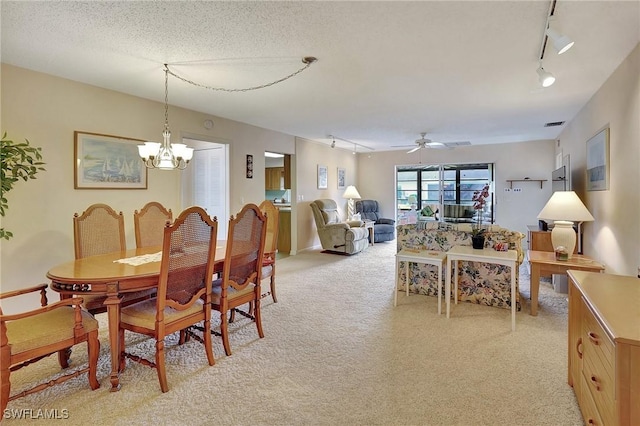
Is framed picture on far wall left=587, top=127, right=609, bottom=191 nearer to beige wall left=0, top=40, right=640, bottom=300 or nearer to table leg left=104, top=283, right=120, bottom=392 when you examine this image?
beige wall left=0, top=40, right=640, bottom=300

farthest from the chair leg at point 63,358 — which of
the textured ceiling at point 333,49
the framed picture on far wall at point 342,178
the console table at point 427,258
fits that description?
the framed picture on far wall at point 342,178

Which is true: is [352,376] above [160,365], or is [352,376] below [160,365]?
below

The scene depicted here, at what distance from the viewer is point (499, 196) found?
7699 mm

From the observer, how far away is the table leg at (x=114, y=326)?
2064 mm

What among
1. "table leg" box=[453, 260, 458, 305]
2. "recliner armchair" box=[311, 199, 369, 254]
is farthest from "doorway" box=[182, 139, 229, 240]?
"table leg" box=[453, 260, 458, 305]

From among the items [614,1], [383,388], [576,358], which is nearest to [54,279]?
[383,388]

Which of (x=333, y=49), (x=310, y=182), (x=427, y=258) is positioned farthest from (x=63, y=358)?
(x=310, y=182)

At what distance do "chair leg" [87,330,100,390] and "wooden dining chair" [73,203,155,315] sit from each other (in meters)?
0.53

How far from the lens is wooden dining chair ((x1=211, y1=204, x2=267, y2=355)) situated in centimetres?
248

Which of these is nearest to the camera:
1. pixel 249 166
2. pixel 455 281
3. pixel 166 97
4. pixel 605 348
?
pixel 605 348

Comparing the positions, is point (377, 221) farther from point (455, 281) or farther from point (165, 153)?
point (165, 153)

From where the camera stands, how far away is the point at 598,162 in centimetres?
341

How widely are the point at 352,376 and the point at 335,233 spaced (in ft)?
14.1

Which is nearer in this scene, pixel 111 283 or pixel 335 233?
pixel 111 283
